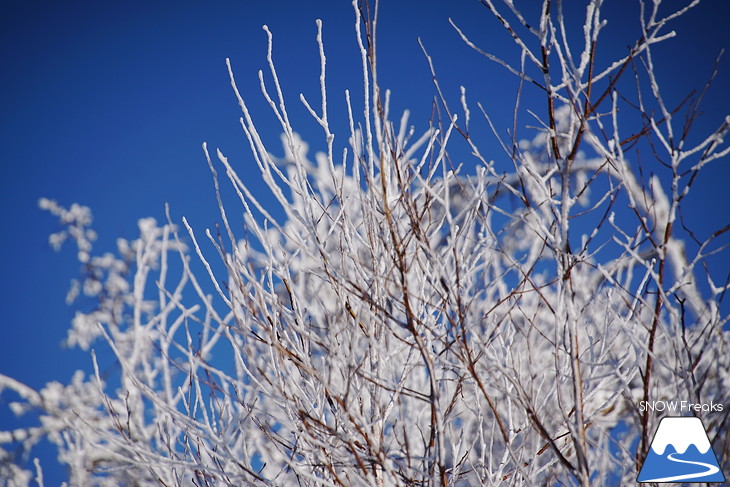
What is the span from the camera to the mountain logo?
1.60m

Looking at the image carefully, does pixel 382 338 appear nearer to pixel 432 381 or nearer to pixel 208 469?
pixel 432 381

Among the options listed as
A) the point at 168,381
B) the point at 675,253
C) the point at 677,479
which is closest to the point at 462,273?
the point at 677,479

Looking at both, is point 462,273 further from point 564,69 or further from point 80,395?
point 80,395

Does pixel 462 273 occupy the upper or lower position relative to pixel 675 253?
lower

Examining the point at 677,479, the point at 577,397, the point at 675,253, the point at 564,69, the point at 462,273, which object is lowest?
the point at 677,479

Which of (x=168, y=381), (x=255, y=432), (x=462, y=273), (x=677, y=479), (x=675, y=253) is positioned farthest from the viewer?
(x=675, y=253)

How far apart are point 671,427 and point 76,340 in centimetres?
690

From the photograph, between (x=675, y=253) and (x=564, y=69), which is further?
(x=675, y=253)

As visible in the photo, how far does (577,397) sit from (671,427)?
414mm

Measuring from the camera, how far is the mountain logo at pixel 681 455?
1.60 m

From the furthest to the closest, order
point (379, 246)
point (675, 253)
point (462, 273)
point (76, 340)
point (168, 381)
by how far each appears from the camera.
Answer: point (76, 340) → point (675, 253) → point (168, 381) → point (462, 273) → point (379, 246)

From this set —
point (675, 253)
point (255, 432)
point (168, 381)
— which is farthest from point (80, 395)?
point (675, 253)

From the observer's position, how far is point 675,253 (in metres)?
3.82

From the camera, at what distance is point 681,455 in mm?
1614
